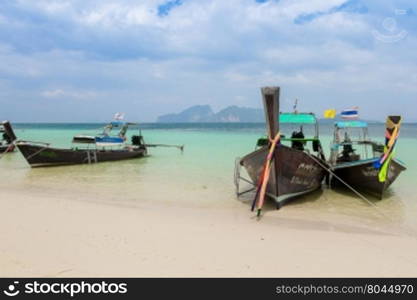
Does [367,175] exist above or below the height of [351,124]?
below

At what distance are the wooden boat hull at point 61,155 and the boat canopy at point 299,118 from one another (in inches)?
406

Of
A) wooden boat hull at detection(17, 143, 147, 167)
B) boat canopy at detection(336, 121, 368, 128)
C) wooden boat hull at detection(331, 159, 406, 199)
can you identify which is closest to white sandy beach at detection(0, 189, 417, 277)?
wooden boat hull at detection(331, 159, 406, 199)

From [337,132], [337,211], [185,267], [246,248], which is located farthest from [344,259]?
[337,132]

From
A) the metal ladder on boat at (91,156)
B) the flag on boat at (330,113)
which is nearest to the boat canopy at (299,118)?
the flag on boat at (330,113)

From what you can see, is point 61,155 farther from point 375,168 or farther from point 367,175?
point 375,168

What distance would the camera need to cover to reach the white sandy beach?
3572mm

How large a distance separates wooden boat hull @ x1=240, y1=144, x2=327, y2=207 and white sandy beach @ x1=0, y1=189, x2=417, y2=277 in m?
0.77

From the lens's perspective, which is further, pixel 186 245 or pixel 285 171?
pixel 285 171

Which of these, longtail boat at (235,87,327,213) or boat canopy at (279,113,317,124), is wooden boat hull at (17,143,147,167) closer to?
longtail boat at (235,87,327,213)

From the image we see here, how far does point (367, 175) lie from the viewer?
8.20 metres

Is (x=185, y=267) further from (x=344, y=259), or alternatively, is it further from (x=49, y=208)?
(x=49, y=208)

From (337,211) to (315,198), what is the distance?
1.34 m

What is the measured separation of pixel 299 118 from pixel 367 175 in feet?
8.01

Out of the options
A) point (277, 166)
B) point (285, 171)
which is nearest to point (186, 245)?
point (277, 166)
